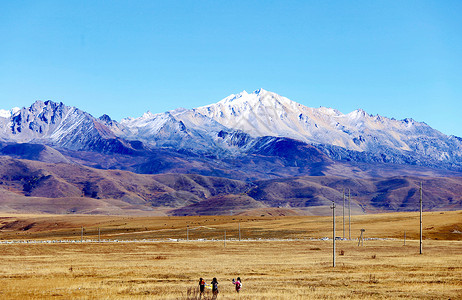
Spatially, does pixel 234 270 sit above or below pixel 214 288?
below

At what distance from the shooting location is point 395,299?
44.7 metres

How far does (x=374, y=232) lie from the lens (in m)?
150

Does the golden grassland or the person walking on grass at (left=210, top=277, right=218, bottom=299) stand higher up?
the person walking on grass at (left=210, top=277, right=218, bottom=299)

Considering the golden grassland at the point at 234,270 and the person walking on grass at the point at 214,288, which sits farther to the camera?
the golden grassland at the point at 234,270

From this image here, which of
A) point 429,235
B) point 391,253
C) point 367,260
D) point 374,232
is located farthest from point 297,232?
point 367,260

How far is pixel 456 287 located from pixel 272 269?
21.9 metres

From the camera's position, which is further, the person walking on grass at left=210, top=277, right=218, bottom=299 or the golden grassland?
the golden grassland

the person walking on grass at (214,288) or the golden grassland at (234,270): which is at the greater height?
the person walking on grass at (214,288)

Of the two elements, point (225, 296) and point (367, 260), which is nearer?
point (225, 296)

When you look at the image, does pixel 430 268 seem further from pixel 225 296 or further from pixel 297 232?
pixel 297 232

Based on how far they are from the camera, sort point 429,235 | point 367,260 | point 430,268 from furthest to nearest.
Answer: point 429,235, point 367,260, point 430,268

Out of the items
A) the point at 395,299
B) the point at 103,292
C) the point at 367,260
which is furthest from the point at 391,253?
the point at 103,292

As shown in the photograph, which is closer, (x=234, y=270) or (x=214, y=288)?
(x=214, y=288)

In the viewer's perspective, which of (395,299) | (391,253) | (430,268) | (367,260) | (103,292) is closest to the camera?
(395,299)
